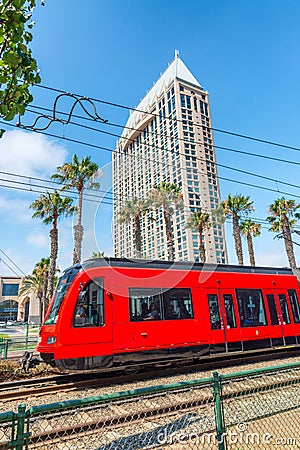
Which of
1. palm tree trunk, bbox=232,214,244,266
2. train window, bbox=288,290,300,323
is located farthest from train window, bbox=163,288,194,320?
palm tree trunk, bbox=232,214,244,266

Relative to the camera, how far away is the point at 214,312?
1054 cm

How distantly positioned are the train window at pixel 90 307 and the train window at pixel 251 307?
5.33m

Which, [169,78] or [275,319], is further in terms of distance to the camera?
[169,78]

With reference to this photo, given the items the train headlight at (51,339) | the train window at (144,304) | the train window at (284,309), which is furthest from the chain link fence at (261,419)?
the train window at (284,309)

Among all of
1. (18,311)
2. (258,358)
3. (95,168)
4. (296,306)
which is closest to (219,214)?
(95,168)

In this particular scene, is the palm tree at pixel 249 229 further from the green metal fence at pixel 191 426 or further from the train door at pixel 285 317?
the green metal fence at pixel 191 426

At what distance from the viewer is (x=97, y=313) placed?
8.55 metres

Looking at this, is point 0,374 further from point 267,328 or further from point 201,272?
point 267,328

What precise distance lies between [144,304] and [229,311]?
347 centimetres

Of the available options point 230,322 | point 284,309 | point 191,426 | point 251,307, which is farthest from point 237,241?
point 191,426

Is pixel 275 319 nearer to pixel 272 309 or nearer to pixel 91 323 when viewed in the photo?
pixel 272 309

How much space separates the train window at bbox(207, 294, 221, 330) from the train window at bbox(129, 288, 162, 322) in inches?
80.9

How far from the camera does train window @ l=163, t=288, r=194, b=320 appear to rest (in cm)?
960

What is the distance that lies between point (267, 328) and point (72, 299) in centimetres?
752
